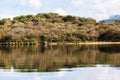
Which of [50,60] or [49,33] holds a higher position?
[49,33]

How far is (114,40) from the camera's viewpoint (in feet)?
300

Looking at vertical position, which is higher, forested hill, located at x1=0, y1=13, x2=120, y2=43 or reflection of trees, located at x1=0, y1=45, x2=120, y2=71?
forested hill, located at x1=0, y1=13, x2=120, y2=43

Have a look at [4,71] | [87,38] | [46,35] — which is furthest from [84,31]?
[4,71]

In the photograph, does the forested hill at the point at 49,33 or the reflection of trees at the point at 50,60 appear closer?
the reflection of trees at the point at 50,60

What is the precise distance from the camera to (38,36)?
279 ft

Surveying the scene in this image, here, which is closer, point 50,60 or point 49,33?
point 50,60

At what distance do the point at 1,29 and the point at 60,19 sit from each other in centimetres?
3114

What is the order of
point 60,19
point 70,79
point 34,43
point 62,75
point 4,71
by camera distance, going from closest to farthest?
point 70,79, point 62,75, point 4,71, point 34,43, point 60,19

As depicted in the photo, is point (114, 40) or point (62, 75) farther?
point (114, 40)

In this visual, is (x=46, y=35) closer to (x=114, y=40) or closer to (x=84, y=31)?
(x=84, y=31)

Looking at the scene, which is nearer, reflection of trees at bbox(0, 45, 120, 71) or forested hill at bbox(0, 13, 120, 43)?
reflection of trees at bbox(0, 45, 120, 71)

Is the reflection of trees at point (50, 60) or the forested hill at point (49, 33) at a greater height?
the forested hill at point (49, 33)

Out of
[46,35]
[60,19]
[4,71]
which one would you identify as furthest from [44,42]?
[4,71]

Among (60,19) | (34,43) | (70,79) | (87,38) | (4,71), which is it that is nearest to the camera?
(70,79)
